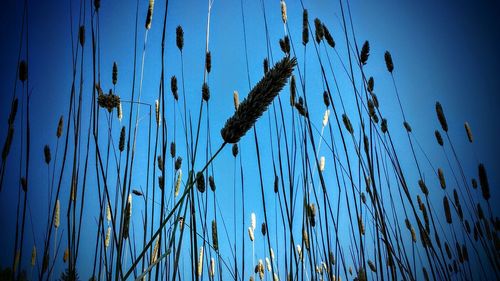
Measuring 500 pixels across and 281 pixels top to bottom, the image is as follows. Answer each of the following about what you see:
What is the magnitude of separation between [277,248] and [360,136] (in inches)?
41.5

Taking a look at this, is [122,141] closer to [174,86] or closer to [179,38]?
[174,86]

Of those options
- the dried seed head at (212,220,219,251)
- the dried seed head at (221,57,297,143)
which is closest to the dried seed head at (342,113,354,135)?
the dried seed head at (212,220,219,251)

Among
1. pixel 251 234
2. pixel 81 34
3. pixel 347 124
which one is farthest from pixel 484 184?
pixel 81 34

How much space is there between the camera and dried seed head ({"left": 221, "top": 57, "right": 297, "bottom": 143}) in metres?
0.53

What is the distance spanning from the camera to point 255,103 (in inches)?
21.2

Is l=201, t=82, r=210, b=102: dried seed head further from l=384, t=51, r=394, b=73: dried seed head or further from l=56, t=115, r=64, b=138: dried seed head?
l=384, t=51, r=394, b=73: dried seed head

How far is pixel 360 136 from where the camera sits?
1671 millimetres

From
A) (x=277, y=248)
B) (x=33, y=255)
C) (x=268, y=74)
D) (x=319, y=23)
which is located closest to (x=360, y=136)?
(x=319, y=23)

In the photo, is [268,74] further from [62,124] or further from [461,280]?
[461,280]

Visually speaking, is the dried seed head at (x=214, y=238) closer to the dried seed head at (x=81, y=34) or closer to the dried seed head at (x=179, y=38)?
the dried seed head at (x=179, y=38)

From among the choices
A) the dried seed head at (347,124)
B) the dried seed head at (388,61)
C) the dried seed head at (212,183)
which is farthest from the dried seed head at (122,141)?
the dried seed head at (388,61)

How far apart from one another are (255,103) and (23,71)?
1410 mm

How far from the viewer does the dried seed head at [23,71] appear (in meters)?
1.31

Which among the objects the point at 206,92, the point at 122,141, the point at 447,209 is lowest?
the point at 447,209
